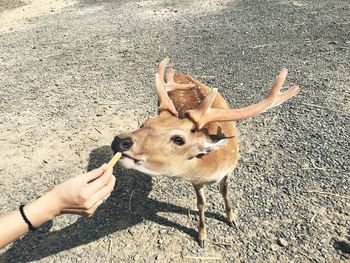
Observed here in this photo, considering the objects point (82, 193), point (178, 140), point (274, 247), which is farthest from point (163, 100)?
point (274, 247)

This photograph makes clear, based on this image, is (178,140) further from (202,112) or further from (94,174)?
(94,174)

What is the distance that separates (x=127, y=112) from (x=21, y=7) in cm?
890

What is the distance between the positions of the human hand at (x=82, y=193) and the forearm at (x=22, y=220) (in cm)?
5

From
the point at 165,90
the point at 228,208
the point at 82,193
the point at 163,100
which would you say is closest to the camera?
the point at 82,193

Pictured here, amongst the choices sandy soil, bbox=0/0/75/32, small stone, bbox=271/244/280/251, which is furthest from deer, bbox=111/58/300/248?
sandy soil, bbox=0/0/75/32

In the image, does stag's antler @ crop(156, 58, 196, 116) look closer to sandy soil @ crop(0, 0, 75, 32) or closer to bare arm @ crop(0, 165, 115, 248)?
bare arm @ crop(0, 165, 115, 248)

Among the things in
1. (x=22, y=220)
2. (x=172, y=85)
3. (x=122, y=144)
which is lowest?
(x=172, y=85)

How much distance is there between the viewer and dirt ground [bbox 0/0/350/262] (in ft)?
15.7

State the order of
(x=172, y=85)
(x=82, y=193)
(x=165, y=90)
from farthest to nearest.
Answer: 1. (x=172, y=85)
2. (x=165, y=90)
3. (x=82, y=193)

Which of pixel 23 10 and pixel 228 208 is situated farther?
pixel 23 10

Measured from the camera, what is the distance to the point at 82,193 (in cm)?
309

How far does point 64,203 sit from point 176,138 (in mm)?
1134

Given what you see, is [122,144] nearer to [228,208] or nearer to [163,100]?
[163,100]

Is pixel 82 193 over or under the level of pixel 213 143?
over
